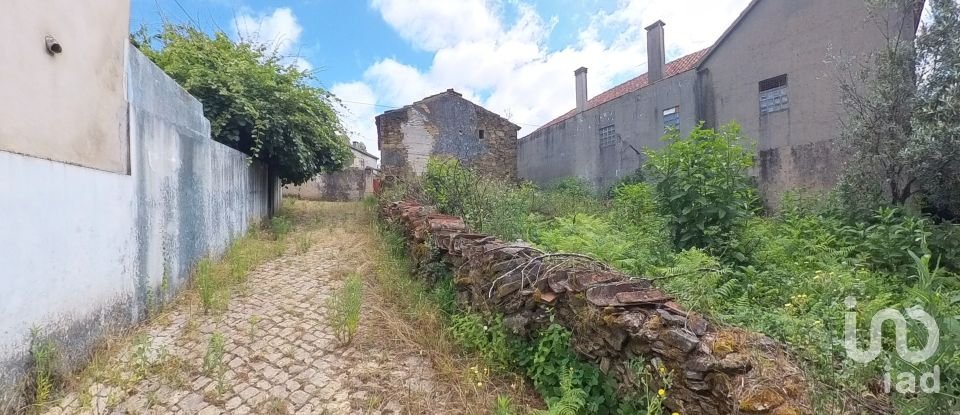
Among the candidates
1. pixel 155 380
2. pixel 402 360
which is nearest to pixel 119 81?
pixel 155 380

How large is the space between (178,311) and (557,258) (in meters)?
3.67

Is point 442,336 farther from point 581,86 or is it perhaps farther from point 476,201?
point 581,86

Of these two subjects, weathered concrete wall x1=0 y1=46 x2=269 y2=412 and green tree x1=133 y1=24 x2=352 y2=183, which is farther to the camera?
green tree x1=133 y1=24 x2=352 y2=183

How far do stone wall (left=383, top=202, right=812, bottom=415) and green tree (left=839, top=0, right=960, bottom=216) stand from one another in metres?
5.07

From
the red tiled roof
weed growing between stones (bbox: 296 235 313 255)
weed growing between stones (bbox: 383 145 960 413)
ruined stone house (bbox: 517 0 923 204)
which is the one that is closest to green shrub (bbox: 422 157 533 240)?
weed growing between stones (bbox: 383 145 960 413)

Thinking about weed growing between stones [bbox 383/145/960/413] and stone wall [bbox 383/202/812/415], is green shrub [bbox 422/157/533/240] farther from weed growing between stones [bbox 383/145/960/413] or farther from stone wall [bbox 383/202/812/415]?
stone wall [bbox 383/202/812/415]

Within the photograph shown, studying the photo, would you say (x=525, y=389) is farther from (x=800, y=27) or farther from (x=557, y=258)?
(x=800, y=27)

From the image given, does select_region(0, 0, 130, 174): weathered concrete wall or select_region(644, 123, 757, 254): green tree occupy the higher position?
select_region(0, 0, 130, 174): weathered concrete wall

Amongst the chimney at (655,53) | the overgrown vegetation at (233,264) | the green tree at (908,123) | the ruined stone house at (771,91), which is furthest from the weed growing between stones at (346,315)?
the chimney at (655,53)

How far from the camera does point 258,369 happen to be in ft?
9.52

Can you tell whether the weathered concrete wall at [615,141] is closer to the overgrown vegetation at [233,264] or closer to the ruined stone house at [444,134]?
the ruined stone house at [444,134]

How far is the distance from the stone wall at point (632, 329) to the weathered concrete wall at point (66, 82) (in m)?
3.00

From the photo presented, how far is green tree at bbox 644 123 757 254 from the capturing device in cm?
420

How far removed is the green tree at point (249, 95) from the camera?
22.5 feet
